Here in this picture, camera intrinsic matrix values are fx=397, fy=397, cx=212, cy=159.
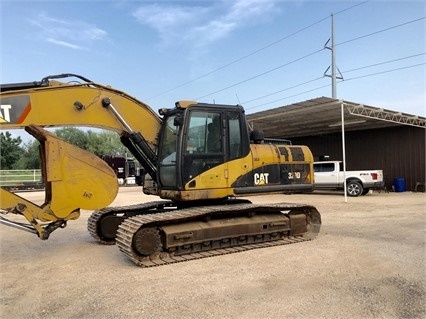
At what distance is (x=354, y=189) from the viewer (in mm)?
19938

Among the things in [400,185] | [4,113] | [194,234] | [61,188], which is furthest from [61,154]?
[400,185]

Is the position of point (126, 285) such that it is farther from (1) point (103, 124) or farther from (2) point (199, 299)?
(1) point (103, 124)

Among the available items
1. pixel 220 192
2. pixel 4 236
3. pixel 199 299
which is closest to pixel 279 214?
pixel 220 192

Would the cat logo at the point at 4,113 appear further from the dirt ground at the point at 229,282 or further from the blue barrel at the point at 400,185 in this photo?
the blue barrel at the point at 400,185

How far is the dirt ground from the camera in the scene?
4.43 m

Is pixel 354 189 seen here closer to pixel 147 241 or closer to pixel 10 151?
pixel 147 241

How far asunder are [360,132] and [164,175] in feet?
68.4

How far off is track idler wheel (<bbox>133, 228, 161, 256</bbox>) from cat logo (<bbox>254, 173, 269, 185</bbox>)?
234cm

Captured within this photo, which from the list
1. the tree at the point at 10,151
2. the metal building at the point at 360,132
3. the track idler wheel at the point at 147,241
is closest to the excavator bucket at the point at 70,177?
the track idler wheel at the point at 147,241

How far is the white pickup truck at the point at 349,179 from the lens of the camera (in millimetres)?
19891

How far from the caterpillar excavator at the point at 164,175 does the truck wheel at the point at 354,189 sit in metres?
12.1

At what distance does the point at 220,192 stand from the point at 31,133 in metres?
3.40

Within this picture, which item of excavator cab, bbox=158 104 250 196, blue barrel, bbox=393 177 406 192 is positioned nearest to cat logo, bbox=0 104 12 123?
excavator cab, bbox=158 104 250 196

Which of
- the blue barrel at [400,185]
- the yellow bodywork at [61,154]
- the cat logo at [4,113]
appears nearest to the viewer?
the cat logo at [4,113]
